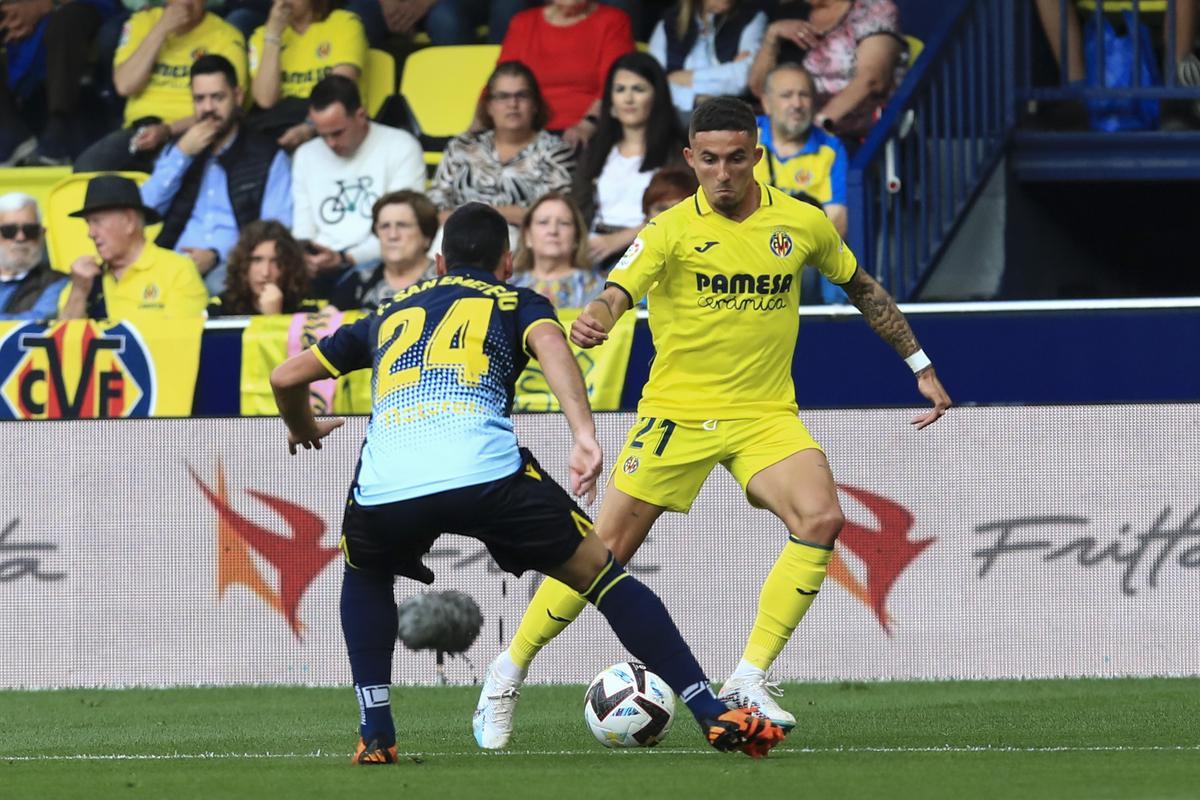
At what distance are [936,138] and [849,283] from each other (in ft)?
14.8

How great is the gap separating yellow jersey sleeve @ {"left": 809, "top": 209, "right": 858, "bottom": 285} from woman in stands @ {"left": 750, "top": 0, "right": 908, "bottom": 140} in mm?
4924

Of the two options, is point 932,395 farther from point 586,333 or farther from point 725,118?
point 586,333

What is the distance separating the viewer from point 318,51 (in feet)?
45.3

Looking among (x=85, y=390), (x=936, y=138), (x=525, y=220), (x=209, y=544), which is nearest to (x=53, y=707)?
(x=209, y=544)

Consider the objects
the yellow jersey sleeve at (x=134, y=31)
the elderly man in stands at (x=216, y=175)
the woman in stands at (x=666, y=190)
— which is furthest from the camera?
the yellow jersey sleeve at (x=134, y=31)

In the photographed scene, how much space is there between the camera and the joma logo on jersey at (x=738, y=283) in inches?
287

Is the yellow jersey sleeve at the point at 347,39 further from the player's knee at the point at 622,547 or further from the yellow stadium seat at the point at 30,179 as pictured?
the player's knee at the point at 622,547

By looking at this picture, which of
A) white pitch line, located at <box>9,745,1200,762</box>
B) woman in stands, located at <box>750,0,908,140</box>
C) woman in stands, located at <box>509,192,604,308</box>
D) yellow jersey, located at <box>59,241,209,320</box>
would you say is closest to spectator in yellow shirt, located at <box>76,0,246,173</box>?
yellow jersey, located at <box>59,241,209,320</box>

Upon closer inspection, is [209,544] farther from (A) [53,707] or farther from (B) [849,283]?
(B) [849,283]

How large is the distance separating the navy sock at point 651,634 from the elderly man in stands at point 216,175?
24.1 feet

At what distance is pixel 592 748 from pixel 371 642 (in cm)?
98

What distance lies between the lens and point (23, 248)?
1322 centimetres

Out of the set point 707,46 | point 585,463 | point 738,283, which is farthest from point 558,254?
point 585,463

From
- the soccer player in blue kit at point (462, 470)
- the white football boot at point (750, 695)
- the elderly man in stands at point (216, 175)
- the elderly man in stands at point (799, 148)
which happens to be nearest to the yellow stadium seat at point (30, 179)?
the elderly man in stands at point (216, 175)
